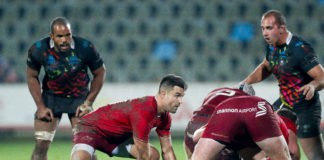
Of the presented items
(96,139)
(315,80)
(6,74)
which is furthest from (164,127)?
(6,74)

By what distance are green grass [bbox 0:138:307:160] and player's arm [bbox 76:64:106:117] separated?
1.80m

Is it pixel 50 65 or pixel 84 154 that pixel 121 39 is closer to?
pixel 50 65

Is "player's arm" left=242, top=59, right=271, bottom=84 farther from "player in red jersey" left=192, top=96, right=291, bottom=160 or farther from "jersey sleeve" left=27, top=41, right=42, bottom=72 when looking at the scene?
"jersey sleeve" left=27, top=41, right=42, bottom=72

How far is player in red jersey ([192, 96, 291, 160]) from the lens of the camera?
4.07 metres

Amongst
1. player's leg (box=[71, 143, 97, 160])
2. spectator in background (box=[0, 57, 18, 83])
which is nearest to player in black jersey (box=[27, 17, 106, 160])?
player's leg (box=[71, 143, 97, 160])

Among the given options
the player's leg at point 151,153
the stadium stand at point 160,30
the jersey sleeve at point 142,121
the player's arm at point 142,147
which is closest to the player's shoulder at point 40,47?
the player's leg at point 151,153

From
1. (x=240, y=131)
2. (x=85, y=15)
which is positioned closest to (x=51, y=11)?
(x=85, y=15)

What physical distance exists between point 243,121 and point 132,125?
96cm

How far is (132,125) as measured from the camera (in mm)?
4434

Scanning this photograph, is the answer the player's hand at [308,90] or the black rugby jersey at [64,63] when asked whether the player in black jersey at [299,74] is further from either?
the black rugby jersey at [64,63]

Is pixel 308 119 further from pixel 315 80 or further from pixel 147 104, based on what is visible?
pixel 147 104

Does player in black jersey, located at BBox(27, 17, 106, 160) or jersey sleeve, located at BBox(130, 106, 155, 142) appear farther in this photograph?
player in black jersey, located at BBox(27, 17, 106, 160)

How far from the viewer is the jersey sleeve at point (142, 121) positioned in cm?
435

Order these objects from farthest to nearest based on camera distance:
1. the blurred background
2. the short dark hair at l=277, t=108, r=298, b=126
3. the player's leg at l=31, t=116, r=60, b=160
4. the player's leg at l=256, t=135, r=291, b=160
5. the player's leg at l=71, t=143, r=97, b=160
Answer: the blurred background
the player's leg at l=31, t=116, r=60, b=160
the short dark hair at l=277, t=108, r=298, b=126
the player's leg at l=71, t=143, r=97, b=160
the player's leg at l=256, t=135, r=291, b=160
